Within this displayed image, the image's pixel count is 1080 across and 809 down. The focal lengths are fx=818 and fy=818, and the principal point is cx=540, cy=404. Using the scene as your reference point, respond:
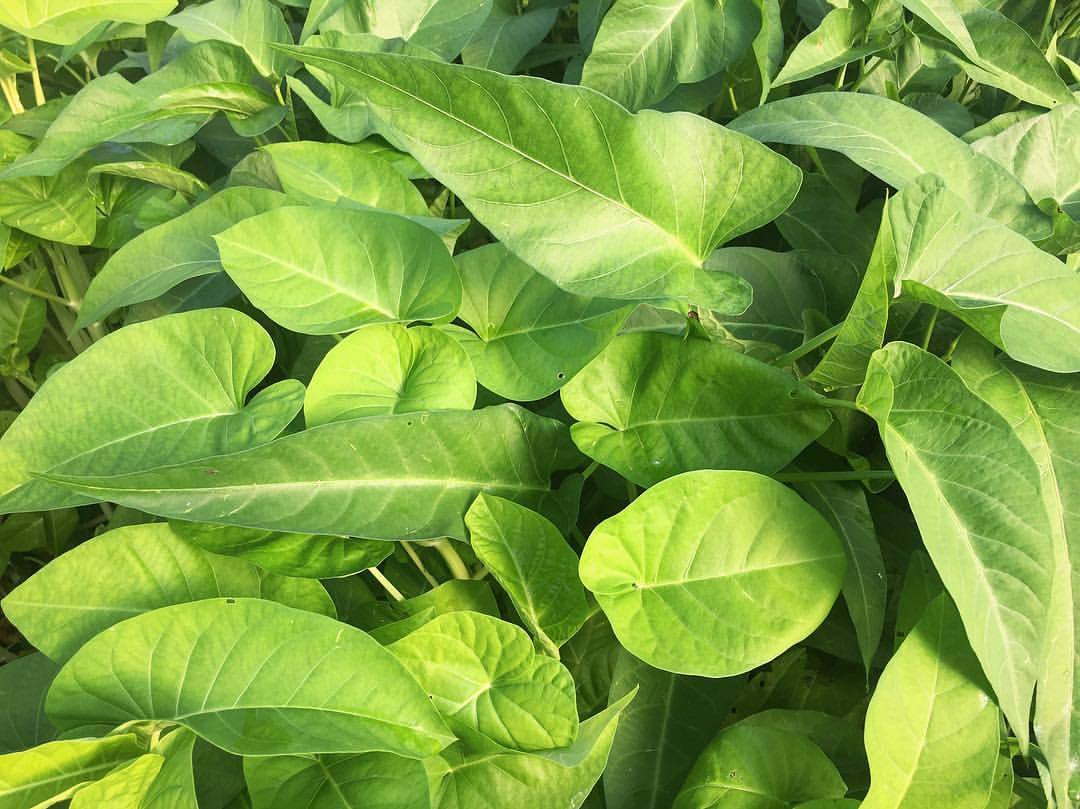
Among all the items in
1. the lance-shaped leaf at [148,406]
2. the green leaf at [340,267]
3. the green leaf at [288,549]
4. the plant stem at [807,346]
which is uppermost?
the green leaf at [340,267]

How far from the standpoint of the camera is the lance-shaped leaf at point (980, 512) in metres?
0.40

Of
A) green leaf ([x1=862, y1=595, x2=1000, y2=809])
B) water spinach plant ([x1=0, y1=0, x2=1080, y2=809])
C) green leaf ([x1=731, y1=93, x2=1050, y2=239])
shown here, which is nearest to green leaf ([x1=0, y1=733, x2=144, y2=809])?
water spinach plant ([x1=0, y1=0, x2=1080, y2=809])

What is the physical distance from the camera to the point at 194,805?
1.26ft

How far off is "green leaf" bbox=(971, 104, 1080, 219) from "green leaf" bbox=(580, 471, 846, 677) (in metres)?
0.34

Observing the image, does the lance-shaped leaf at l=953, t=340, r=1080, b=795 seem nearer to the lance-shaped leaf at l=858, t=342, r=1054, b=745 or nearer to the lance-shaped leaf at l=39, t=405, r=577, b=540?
the lance-shaped leaf at l=858, t=342, r=1054, b=745

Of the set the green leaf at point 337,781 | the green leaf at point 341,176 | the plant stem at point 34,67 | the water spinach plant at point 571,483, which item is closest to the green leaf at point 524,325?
the water spinach plant at point 571,483

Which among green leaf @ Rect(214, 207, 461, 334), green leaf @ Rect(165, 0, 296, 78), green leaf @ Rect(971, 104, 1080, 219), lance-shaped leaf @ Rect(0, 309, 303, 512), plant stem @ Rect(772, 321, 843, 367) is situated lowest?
lance-shaped leaf @ Rect(0, 309, 303, 512)

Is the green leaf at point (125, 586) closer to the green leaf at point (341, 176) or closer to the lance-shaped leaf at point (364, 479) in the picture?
the lance-shaped leaf at point (364, 479)

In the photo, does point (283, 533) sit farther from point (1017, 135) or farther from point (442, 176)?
point (1017, 135)

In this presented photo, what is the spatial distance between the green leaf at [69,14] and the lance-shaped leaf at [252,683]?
0.54 metres

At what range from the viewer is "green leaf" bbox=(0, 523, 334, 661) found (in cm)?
45

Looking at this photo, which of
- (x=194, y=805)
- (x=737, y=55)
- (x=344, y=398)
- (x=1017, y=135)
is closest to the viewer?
(x=194, y=805)

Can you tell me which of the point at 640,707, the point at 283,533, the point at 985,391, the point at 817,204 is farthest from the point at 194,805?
the point at 817,204

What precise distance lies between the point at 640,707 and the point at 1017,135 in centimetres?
50
